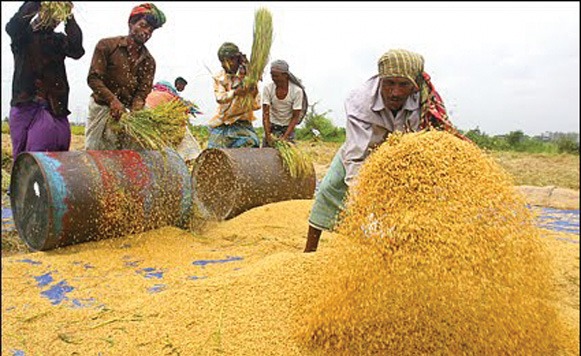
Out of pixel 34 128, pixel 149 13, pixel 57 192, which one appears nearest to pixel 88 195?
pixel 57 192

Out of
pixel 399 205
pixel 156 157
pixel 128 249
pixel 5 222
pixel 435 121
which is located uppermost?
pixel 435 121

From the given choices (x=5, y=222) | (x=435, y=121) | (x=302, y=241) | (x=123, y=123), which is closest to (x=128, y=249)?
(x=123, y=123)

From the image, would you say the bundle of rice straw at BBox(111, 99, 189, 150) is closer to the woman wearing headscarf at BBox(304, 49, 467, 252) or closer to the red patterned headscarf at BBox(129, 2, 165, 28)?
the red patterned headscarf at BBox(129, 2, 165, 28)

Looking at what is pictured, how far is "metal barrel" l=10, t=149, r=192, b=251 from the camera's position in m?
3.36

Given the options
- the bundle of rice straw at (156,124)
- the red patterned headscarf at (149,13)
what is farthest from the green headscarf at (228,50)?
the red patterned headscarf at (149,13)

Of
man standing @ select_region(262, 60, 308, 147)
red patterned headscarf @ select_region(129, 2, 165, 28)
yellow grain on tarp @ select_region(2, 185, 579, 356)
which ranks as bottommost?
yellow grain on tarp @ select_region(2, 185, 579, 356)

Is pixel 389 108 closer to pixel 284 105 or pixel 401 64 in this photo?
pixel 401 64

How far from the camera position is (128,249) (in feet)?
11.5

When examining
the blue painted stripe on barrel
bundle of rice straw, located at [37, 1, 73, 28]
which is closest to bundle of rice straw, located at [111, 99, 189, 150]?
the blue painted stripe on barrel

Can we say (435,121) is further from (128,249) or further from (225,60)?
(225,60)

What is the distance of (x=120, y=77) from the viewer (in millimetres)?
3797

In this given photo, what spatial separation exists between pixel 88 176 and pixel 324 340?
7.08 feet

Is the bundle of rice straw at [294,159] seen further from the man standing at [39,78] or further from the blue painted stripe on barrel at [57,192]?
the blue painted stripe on barrel at [57,192]

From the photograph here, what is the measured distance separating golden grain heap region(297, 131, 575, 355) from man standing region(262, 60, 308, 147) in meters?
3.18
